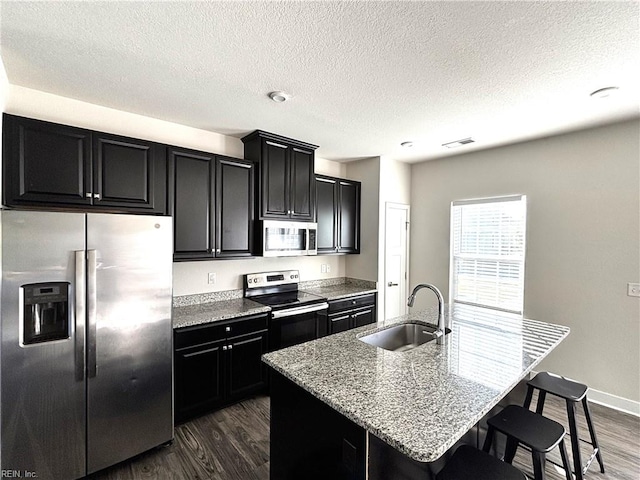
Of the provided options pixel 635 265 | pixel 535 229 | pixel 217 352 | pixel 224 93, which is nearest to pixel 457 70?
pixel 224 93

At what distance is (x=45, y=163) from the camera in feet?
6.72

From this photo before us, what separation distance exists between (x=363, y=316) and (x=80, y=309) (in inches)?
115

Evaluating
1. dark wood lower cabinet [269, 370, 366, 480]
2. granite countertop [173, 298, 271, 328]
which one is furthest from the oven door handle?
dark wood lower cabinet [269, 370, 366, 480]

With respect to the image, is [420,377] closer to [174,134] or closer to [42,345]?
[42,345]

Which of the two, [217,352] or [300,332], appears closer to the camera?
[217,352]

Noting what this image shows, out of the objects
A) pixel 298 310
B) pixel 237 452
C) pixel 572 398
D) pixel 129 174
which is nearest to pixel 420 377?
pixel 572 398

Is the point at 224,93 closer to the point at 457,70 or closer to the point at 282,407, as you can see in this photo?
the point at 457,70

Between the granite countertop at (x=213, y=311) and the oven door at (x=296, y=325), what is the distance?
197 mm

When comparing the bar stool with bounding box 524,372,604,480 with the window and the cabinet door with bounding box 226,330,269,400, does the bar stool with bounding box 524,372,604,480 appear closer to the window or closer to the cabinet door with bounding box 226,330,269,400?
the window

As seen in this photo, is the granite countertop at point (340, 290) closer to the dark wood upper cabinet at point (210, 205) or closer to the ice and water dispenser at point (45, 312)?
the dark wood upper cabinet at point (210, 205)

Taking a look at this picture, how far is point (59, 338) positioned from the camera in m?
1.79

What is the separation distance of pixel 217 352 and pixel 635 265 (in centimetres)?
385

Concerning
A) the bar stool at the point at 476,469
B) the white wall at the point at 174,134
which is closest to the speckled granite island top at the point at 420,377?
the bar stool at the point at 476,469

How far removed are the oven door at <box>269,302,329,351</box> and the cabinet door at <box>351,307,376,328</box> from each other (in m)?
0.51
